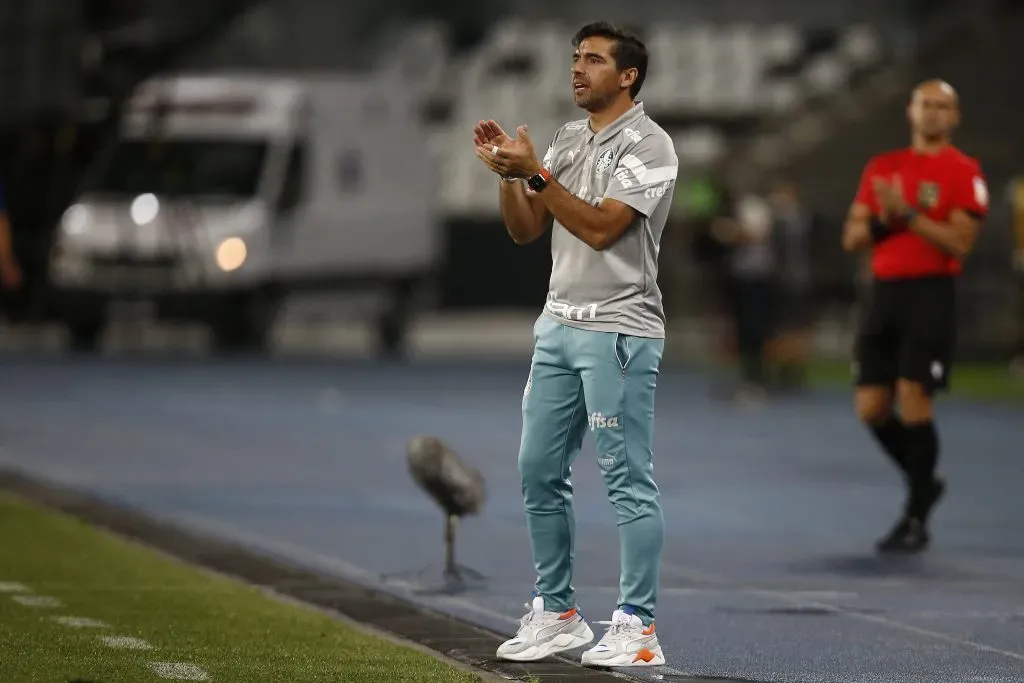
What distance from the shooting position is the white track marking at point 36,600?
9.09 m

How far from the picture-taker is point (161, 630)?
27.9 feet

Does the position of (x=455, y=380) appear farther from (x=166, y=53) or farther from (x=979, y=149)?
(x=979, y=149)

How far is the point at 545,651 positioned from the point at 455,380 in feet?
52.9

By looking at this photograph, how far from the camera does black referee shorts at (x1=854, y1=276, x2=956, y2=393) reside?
11062mm

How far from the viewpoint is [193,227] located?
26.2m

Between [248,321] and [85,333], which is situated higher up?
[248,321]

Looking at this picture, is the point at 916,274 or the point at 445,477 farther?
the point at 916,274

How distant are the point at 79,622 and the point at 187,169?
18377 millimetres

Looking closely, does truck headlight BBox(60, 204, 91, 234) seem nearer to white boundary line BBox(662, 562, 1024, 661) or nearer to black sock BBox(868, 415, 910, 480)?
black sock BBox(868, 415, 910, 480)

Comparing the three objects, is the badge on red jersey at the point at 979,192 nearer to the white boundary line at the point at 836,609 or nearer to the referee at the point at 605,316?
the white boundary line at the point at 836,609

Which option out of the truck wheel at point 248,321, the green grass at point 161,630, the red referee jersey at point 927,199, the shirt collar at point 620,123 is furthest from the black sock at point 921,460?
the truck wheel at point 248,321

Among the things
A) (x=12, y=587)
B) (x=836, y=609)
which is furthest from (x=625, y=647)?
(x=12, y=587)

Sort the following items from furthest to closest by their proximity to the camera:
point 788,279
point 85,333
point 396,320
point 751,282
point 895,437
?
point 396,320, point 85,333, point 788,279, point 751,282, point 895,437

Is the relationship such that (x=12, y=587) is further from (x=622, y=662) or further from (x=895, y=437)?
(x=895, y=437)
